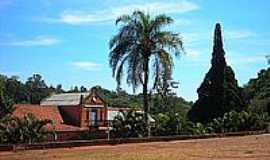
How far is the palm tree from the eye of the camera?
31875 millimetres

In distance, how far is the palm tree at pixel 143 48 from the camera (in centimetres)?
3188

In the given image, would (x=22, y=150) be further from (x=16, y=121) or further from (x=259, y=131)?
(x=259, y=131)

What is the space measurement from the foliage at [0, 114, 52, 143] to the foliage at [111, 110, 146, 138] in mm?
5677

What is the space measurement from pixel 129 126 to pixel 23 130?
7.37 meters

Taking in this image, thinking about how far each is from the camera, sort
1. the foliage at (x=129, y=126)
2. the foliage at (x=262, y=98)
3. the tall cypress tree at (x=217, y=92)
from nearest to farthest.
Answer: the foliage at (x=129, y=126)
the tall cypress tree at (x=217, y=92)
the foliage at (x=262, y=98)

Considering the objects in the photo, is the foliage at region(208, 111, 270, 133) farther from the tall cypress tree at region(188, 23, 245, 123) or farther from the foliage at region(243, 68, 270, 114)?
the tall cypress tree at region(188, 23, 245, 123)

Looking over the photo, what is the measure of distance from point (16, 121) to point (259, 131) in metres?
19.6

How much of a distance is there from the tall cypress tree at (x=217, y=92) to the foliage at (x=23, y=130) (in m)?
28.1

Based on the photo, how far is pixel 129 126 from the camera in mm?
30172

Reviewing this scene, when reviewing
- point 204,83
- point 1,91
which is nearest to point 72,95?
point 204,83

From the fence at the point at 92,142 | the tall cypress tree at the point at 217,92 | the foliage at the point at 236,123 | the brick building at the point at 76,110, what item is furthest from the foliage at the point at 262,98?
the fence at the point at 92,142

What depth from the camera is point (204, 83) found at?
53.2 meters

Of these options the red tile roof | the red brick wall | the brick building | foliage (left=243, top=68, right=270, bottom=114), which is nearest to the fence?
the brick building

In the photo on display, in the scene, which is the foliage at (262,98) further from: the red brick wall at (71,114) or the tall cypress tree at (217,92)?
the red brick wall at (71,114)
